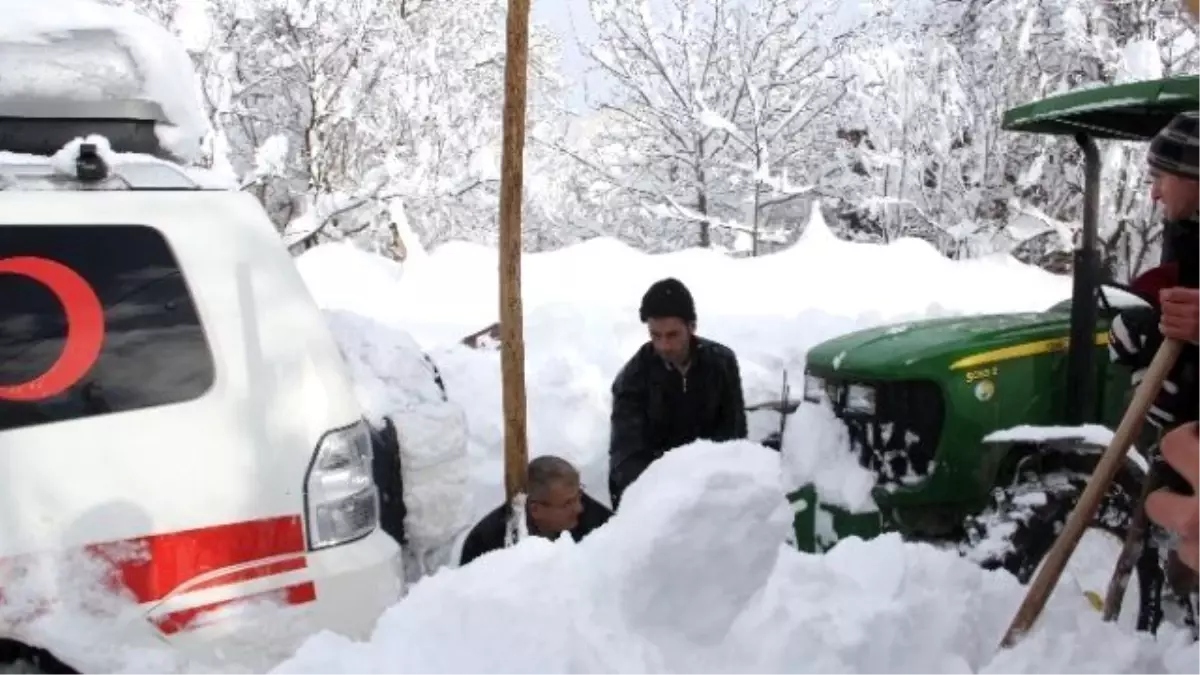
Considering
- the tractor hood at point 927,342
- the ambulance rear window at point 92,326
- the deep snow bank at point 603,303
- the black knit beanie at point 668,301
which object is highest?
the ambulance rear window at point 92,326

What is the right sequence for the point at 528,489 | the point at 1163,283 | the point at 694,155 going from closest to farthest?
the point at 1163,283 → the point at 528,489 → the point at 694,155

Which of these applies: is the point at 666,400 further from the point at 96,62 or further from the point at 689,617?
the point at 689,617

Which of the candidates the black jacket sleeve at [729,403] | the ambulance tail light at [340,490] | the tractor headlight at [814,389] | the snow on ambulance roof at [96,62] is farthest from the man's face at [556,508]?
the snow on ambulance roof at [96,62]

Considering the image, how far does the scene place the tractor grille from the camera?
465 cm

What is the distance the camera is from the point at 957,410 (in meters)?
4.59

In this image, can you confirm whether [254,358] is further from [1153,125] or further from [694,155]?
[694,155]

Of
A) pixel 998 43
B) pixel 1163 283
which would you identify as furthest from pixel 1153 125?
pixel 998 43

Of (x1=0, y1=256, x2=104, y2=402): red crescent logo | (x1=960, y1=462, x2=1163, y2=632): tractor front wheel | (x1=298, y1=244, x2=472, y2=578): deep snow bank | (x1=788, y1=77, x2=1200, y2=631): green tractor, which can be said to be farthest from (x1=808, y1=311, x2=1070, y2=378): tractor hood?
(x1=0, y1=256, x2=104, y2=402): red crescent logo

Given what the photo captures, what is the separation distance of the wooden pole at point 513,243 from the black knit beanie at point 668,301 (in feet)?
3.11

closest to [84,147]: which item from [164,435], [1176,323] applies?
[164,435]

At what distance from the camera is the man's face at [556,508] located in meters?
3.97

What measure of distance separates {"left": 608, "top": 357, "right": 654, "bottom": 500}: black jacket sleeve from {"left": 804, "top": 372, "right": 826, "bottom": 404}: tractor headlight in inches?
30.6

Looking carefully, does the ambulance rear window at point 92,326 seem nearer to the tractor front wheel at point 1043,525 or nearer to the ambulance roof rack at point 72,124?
the ambulance roof rack at point 72,124

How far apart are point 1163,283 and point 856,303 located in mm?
6576
